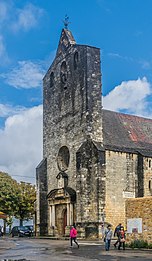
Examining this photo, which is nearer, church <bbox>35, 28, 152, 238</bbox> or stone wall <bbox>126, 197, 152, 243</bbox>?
stone wall <bbox>126, 197, 152, 243</bbox>

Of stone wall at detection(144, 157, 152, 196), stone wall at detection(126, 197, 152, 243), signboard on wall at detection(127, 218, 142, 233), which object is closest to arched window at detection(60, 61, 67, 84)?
stone wall at detection(144, 157, 152, 196)

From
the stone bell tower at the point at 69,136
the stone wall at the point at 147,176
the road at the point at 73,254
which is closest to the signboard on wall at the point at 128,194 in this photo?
the stone wall at the point at 147,176

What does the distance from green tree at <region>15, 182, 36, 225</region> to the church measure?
13871mm

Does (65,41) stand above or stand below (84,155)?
above

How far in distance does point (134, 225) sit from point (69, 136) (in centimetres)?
1638

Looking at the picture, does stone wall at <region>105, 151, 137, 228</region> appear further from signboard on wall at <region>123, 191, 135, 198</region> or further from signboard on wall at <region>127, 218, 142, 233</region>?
signboard on wall at <region>127, 218, 142, 233</region>

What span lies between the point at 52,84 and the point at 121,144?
10.6 meters

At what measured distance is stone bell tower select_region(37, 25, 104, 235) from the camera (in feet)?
121

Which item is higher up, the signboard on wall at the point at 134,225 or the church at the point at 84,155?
the church at the point at 84,155

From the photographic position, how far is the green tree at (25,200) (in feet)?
188

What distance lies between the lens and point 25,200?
5744 centimetres

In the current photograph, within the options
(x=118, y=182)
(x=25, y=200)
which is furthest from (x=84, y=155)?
(x=25, y=200)

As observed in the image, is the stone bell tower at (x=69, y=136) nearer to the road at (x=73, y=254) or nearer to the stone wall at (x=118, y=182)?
the stone wall at (x=118, y=182)

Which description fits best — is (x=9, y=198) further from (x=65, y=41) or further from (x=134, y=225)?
(x=134, y=225)
